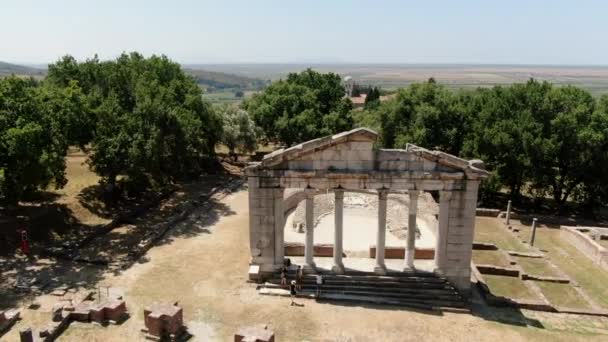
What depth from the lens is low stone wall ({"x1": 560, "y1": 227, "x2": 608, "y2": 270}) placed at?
31047mm

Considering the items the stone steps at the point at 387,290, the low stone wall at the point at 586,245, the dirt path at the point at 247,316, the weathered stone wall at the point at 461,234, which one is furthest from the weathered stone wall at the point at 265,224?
the low stone wall at the point at 586,245

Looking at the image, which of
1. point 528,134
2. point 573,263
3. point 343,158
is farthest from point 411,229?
point 528,134

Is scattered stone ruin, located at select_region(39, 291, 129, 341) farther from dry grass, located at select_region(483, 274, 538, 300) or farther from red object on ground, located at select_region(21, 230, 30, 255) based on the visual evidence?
dry grass, located at select_region(483, 274, 538, 300)

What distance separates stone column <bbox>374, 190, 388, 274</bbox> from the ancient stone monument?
52 millimetres

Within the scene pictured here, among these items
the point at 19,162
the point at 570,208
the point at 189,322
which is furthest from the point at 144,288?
the point at 570,208

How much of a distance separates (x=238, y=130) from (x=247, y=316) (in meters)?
32.9

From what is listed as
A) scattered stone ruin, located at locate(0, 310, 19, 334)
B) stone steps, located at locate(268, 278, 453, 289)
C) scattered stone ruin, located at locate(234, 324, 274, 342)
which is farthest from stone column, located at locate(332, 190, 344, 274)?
scattered stone ruin, located at locate(0, 310, 19, 334)

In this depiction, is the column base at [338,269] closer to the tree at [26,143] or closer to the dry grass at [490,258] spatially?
the dry grass at [490,258]

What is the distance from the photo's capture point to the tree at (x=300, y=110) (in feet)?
176

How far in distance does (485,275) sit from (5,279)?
1064 inches

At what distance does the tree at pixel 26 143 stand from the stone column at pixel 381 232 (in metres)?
18.9

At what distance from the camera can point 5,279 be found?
24672 mm

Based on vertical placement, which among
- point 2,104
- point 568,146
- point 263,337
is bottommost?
point 263,337

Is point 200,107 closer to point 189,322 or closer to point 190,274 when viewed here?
point 190,274
